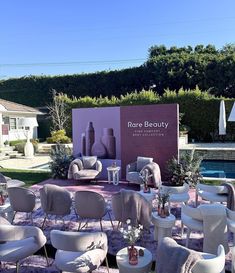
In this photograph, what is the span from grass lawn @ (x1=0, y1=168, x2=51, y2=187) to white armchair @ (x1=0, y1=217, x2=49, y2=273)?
6186 mm

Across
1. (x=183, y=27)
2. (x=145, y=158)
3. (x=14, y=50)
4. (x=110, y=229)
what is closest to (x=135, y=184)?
(x=145, y=158)

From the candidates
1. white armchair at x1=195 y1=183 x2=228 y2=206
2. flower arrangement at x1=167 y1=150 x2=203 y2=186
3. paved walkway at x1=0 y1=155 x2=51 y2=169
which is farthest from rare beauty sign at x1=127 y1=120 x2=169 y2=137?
paved walkway at x1=0 y1=155 x2=51 y2=169

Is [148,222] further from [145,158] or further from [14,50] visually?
[14,50]

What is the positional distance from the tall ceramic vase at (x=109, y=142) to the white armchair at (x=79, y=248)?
23.8 ft

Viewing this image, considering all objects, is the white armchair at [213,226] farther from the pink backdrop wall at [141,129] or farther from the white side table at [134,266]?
the pink backdrop wall at [141,129]

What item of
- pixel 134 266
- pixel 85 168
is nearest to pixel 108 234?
pixel 134 266

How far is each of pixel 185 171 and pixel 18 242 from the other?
20.1 ft

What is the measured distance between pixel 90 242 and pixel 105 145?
7.59 metres

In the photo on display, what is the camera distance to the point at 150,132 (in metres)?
10.4

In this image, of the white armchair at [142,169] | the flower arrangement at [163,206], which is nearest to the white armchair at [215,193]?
the flower arrangement at [163,206]

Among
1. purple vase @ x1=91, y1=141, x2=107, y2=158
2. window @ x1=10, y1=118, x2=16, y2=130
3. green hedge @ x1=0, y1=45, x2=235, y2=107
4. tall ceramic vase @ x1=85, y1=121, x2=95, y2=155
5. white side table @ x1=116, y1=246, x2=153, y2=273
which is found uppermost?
green hedge @ x1=0, y1=45, x2=235, y2=107

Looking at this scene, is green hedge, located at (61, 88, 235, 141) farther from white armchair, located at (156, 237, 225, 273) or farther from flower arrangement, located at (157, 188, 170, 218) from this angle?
white armchair, located at (156, 237, 225, 273)

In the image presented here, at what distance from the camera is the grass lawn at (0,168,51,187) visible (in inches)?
431

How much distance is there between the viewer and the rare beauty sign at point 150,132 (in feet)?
33.1
